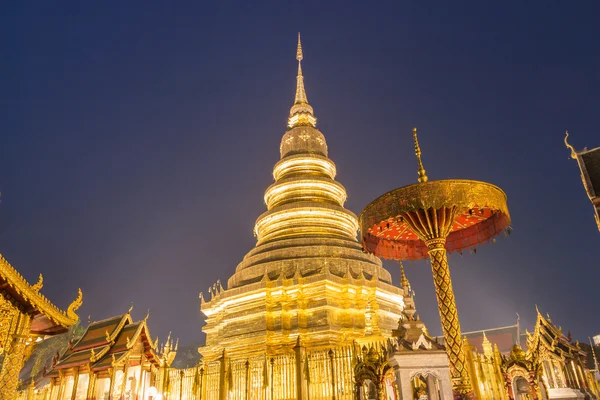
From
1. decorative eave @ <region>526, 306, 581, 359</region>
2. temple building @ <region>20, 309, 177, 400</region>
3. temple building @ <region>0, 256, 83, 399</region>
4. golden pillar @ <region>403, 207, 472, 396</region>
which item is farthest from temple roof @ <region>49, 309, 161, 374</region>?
decorative eave @ <region>526, 306, 581, 359</region>

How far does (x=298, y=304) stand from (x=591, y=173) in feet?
39.4

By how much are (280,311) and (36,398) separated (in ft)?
33.5

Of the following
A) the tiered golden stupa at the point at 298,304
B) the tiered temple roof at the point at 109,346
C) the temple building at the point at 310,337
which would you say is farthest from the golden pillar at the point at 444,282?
the tiered temple roof at the point at 109,346

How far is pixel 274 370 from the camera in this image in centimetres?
1476

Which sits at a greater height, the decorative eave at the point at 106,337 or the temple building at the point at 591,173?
the temple building at the point at 591,173

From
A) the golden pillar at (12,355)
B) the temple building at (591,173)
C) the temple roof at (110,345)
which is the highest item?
the temple building at (591,173)

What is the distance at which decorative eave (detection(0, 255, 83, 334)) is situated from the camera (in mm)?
10898

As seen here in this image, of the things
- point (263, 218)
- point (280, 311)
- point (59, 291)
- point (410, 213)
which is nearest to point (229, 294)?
point (280, 311)

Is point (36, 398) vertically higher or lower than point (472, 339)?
lower

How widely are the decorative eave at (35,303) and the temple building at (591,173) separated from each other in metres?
16.9

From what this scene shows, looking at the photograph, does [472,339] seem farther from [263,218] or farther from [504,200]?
[504,200]

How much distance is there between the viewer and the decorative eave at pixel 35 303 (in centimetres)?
1090

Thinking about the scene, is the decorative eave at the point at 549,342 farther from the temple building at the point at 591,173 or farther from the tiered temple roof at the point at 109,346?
the tiered temple roof at the point at 109,346

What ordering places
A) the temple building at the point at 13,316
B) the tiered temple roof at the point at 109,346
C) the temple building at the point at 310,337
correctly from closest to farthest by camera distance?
1. the temple building at the point at 310,337
2. the temple building at the point at 13,316
3. the tiered temple roof at the point at 109,346
